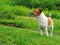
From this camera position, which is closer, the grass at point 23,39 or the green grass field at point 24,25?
the grass at point 23,39

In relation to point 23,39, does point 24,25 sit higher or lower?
lower

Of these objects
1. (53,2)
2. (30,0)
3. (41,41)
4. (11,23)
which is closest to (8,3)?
(30,0)

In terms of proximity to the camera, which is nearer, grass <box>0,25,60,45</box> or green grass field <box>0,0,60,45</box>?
grass <box>0,25,60,45</box>

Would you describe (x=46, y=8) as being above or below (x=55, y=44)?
below

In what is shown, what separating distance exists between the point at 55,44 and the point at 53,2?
36.7 ft

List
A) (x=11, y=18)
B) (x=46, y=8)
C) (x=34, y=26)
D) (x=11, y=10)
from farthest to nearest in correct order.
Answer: (x=46, y=8)
(x=11, y=10)
(x=11, y=18)
(x=34, y=26)

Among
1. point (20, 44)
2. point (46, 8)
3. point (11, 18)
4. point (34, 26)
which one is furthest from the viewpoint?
point (46, 8)

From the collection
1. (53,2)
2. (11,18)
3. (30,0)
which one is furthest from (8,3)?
(11,18)

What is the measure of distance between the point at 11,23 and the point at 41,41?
13.9ft

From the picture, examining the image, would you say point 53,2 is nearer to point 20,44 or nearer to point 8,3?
point 8,3

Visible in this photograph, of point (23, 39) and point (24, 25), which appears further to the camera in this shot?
point (24, 25)

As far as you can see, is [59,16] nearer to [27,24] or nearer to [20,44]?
[27,24]

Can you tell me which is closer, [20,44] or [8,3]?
[20,44]

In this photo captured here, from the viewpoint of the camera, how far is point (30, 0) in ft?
72.5
